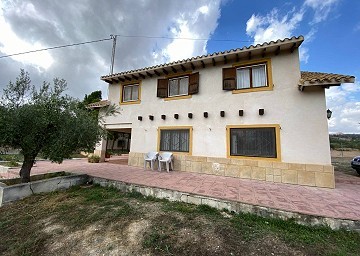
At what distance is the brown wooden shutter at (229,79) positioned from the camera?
8.52 meters

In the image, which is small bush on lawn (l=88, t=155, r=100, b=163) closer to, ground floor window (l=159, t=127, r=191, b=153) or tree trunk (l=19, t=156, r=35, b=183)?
ground floor window (l=159, t=127, r=191, b=153)

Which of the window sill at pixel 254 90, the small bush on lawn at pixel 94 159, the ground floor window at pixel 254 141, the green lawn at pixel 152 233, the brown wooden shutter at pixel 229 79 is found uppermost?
the brown wooden shutter at pixel 229 79

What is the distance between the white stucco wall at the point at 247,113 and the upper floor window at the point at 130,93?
0.44 meters

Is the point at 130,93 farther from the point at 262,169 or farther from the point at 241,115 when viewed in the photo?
the point at 262,169

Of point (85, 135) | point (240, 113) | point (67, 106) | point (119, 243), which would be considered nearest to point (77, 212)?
point (119, 243)

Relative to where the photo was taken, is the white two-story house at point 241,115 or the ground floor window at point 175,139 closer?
the white two-story house at point 241,115

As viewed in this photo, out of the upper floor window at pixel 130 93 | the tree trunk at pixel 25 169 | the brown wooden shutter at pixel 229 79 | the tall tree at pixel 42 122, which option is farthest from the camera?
the upper floor window at pixel 130 93

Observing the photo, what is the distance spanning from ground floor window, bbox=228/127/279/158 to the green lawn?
4069mm

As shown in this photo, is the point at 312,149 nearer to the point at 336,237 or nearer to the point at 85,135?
the point at 336,237

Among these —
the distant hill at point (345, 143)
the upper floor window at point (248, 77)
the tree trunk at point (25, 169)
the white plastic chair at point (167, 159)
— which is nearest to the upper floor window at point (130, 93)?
the white plastic chair at point (167, 159)

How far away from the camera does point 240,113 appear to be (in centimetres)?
814

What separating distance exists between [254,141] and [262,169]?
1311 mm

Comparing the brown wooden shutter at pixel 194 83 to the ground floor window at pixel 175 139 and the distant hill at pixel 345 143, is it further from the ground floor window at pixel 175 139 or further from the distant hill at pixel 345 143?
the distant hill at pixel 345 143

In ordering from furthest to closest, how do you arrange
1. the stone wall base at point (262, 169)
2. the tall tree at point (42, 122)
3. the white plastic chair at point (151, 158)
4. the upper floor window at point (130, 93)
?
1. the upper floor window at point (130, 93)
2. the white plastic chair at point (151, 158)
3. the stone wall base at point (262, 169)
4. the tall tree at point (42, 122)
